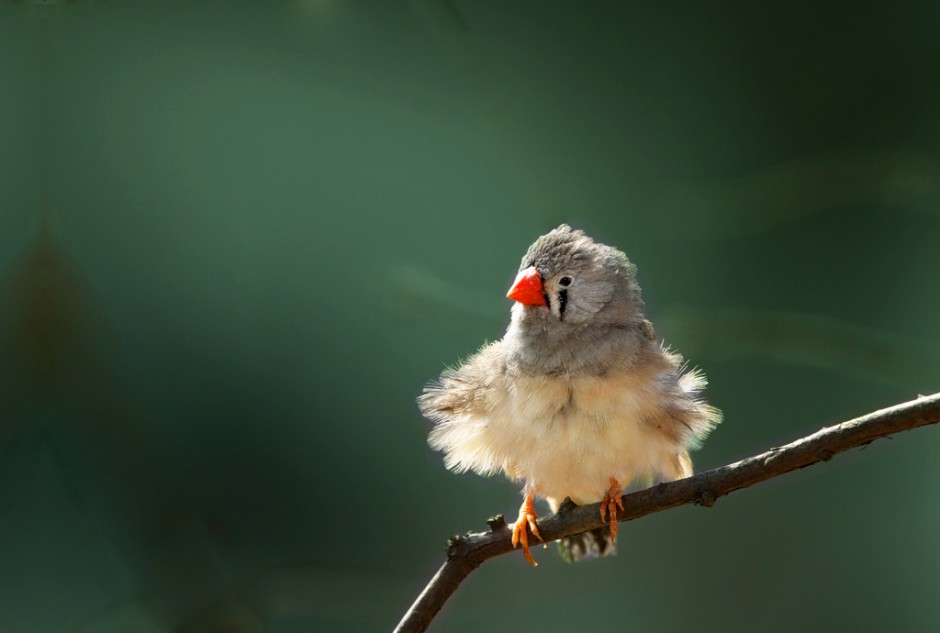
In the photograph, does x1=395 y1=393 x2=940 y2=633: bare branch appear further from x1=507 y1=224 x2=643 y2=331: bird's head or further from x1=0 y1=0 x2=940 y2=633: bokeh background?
x1=0 y1=0 x2=940 y2=633: bokeh background

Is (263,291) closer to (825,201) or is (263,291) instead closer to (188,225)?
(188,225)

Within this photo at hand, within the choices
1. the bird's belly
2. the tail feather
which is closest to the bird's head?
the bird's belly

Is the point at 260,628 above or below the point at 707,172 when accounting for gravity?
below

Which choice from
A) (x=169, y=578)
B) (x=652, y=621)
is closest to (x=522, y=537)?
(x=652, y=621)

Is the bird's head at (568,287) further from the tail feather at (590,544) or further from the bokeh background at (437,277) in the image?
the bokeh background at (437,277)

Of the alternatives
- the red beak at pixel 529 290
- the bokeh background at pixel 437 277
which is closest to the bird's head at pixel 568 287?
the red beak at pixel 529 290
